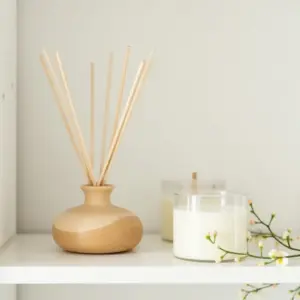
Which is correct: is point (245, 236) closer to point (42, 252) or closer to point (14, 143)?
point (42, 252)

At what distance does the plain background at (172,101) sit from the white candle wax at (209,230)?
0.75 feet

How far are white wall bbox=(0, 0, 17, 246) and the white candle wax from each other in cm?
23

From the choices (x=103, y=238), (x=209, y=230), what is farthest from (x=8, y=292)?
(x=209, y=230)

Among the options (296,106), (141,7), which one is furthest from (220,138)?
(141,7)

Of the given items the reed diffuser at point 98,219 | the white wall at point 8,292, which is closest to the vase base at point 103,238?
the reed diffuser at point 98,219

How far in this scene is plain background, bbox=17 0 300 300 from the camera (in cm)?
100

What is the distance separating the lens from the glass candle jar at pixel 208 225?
775 mm

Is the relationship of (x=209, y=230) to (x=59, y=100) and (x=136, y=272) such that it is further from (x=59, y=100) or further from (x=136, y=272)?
(x=59, y=100)

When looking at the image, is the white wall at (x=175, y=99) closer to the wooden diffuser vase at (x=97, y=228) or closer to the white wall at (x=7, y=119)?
the white wall at (x=7, y=119)

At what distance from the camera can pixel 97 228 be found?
2.64ft

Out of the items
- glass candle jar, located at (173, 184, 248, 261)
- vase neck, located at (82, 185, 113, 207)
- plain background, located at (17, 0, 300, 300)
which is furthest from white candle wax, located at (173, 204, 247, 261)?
plain background, located at (17, 0, 300, 300)

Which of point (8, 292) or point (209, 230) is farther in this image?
point (8, 292)

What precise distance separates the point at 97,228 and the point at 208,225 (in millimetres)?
130

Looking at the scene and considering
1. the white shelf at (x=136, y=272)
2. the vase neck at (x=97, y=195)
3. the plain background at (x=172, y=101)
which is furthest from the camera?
the plain background at (x=172, y=101)
